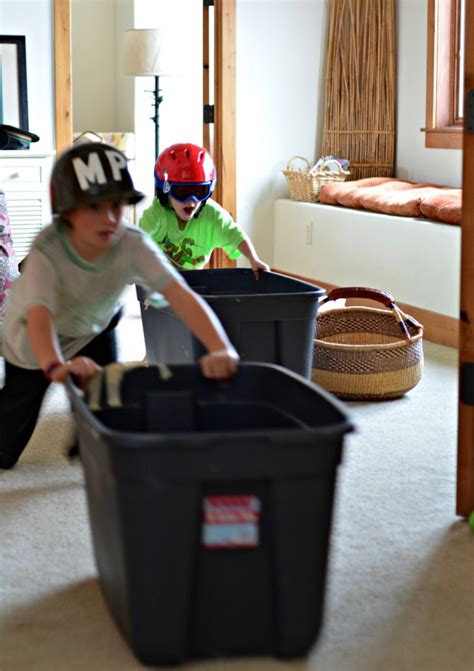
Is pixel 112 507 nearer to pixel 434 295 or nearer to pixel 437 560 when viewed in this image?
pixel 437 560

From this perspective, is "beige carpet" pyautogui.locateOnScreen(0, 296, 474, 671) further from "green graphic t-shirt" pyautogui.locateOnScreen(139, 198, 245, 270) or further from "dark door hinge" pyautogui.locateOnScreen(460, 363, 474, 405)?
"green graphic t-shirt" pyautogui.locateOnScreen(139, 198, 245, 270)

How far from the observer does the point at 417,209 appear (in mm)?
5004

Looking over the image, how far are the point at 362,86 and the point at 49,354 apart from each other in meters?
4.55

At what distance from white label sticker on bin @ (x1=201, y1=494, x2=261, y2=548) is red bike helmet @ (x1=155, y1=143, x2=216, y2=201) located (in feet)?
6.46

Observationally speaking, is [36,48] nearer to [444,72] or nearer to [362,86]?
[362,86]

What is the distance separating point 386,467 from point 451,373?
131 cm

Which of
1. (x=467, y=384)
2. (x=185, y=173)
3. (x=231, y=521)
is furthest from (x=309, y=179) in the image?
(x=231, y=521)

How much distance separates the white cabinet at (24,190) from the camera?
5730mm

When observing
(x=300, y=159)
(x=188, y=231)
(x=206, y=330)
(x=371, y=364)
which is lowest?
(x=371, y=364)

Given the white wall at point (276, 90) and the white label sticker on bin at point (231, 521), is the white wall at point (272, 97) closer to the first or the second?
the white wall at point (276, 90)

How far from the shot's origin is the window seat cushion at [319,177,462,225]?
15.8 feet

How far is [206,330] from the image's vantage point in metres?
2.02

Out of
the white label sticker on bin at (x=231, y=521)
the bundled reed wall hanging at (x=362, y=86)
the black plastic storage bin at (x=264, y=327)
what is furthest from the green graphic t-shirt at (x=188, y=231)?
the bundled reed wall hanging at (x=362, y=86)

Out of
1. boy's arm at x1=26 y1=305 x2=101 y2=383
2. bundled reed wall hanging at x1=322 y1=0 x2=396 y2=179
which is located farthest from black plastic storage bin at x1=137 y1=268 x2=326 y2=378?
bundled reed wall hanging at x1=322 y1=0 x2=396 y2=179
